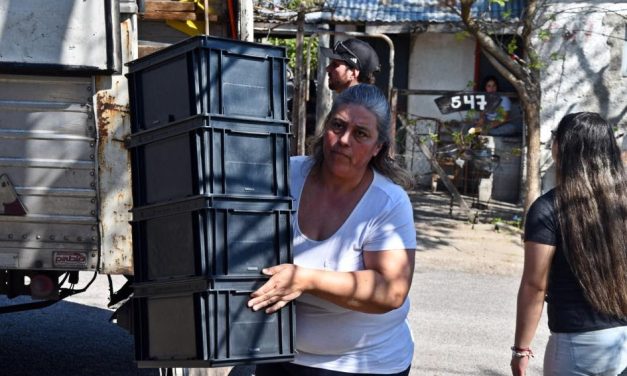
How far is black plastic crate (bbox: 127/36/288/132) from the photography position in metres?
3.17

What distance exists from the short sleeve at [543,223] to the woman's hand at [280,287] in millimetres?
1057

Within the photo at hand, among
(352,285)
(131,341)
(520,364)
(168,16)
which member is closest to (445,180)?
(131,341)

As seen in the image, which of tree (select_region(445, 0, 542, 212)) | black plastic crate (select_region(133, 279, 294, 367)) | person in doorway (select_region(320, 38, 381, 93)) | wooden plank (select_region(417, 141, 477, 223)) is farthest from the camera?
wooden plank (select_region(417, 141, 477, 223))

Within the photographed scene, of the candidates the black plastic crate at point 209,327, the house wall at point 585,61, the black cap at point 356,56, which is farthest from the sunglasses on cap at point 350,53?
the house wall at point 585,61

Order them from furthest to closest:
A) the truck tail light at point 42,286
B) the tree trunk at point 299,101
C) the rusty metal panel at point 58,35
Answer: the tree trunk at point 299,101, the truck tail light at point 42,286, the rusty metal panel at point 58,35

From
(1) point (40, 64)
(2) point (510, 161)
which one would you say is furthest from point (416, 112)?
(1) point (40, 64)

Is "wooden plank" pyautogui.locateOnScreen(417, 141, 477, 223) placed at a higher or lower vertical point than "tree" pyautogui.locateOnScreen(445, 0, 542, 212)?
lower

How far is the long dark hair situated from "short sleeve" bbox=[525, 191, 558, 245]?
34mm

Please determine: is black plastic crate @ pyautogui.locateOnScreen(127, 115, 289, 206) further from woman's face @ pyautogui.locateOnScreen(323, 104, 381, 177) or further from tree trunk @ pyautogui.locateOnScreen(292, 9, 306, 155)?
tree trunk @ pyautogui.locateOnScreen(292, 9, 306, 155)

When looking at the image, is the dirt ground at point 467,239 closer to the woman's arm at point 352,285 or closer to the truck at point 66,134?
the truck at point 66,134

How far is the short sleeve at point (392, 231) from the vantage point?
328 centimetres

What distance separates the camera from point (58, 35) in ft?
14.8

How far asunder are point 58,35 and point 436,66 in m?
12.2

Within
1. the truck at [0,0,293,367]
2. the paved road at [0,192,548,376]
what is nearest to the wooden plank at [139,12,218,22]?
the truck at [0,0,293,367]
